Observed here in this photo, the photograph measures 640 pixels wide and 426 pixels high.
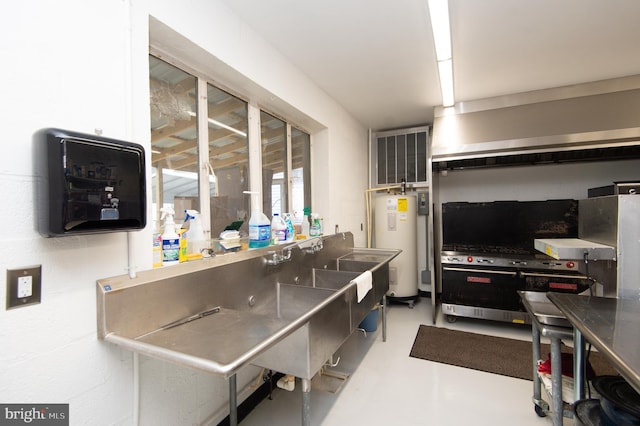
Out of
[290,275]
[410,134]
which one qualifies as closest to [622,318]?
[290,275]

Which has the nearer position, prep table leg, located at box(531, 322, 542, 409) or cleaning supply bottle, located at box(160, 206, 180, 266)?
cleaning supply bottle, located at box(160, 206, 180, 266)

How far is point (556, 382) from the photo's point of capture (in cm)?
152

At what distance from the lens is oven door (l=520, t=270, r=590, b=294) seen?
9.14ft

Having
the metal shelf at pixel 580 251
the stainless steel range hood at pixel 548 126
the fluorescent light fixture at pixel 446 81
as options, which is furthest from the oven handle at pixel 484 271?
the fluorescent light fixture at pixel 446 81

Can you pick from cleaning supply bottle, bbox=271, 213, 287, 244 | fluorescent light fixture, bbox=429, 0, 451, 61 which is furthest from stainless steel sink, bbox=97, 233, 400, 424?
fluorescent light fixture, bbox=429, 0, 451, 61

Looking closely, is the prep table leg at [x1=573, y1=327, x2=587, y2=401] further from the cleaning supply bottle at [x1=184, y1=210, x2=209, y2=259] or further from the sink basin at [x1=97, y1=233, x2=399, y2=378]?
the cleaning supply bottle at [x1=184, y1=210, x2=209, y2=259]

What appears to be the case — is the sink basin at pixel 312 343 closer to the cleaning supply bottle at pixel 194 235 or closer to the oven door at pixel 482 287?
the cleaning supply bottle at pixel 194 235

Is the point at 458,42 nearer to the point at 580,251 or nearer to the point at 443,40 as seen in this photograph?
the point at 443,40

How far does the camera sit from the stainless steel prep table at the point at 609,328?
3.12ft

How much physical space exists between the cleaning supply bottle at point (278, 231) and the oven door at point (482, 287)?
81.2 inches

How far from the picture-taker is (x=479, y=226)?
343 centimetres

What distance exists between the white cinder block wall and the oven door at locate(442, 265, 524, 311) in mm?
2726

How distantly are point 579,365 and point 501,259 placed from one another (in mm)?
1765

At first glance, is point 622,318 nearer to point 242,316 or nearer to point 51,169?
point 242,316
